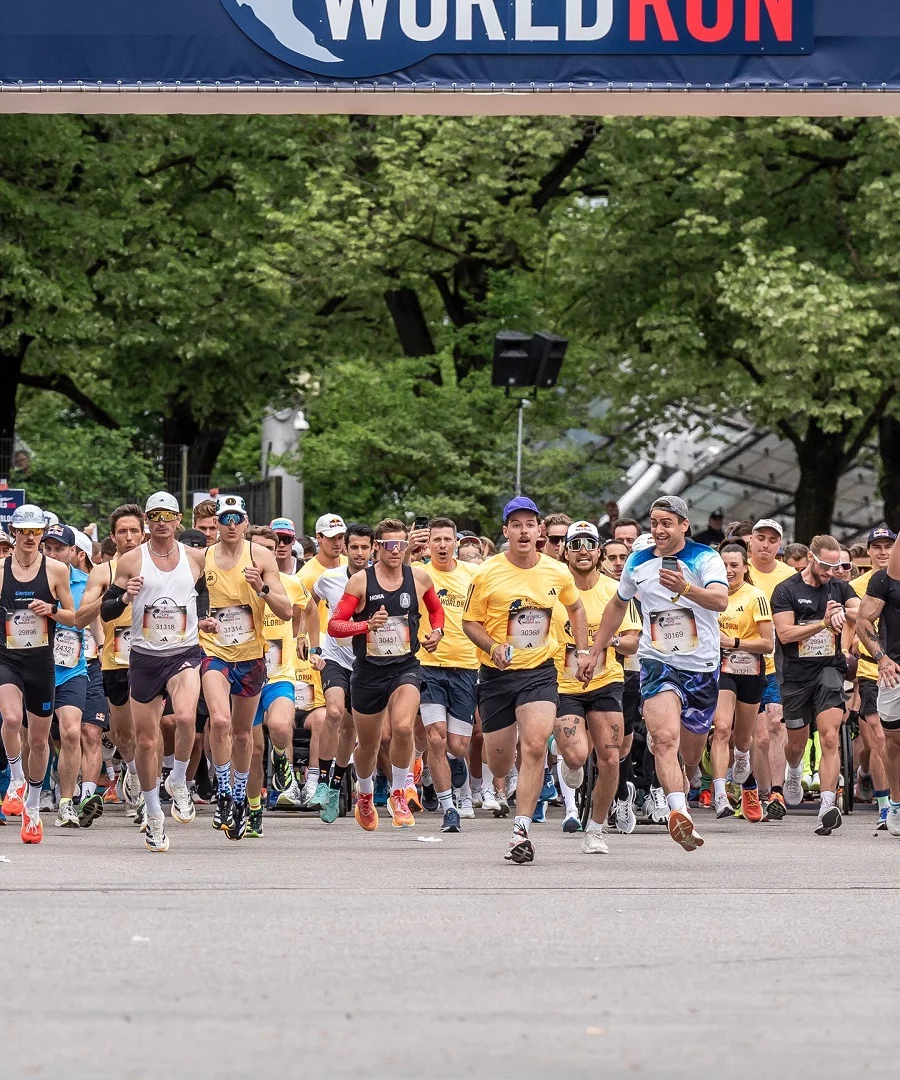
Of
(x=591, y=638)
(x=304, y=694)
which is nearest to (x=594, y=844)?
(x=591, y=638)

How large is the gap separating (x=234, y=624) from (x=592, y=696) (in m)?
2.33

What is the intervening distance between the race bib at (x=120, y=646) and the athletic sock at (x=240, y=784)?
6.04 feet

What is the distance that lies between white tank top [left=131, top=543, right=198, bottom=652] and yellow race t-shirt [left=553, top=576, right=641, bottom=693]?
2252mm

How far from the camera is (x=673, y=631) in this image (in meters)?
13.7

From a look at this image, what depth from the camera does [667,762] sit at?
13195 millimetres

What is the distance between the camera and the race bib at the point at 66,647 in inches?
621

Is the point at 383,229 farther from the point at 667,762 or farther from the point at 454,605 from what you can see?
the point at 667,762

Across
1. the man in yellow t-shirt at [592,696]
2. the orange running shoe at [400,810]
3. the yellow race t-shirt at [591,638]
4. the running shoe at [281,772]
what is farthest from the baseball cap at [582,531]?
the running shoe at [281,772]

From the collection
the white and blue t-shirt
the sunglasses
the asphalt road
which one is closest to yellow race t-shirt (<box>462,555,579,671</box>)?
the white and blue t-shirt

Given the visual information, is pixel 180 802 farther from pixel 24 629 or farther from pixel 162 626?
pixel 162 626

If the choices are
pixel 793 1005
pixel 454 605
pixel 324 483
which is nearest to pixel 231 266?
pixel 324 483

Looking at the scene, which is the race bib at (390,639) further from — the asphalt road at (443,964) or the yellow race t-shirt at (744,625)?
the yellow race t-shirt at (744,625)

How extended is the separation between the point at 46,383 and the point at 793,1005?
30.1 metres

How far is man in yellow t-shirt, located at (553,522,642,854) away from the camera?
14.4 m
